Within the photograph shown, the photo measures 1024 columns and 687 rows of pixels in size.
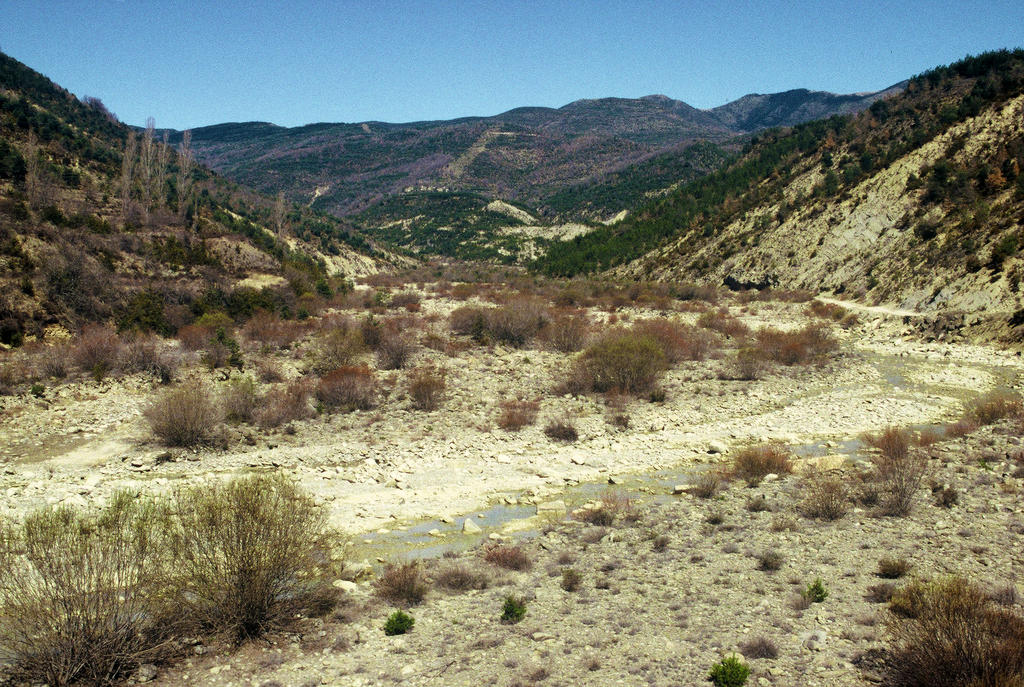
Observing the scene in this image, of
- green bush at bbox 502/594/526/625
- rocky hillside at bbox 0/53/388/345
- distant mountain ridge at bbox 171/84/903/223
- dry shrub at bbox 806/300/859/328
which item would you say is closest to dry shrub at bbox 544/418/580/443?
green bush at bbox 502/594/526/625

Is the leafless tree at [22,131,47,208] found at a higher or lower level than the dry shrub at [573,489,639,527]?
higher

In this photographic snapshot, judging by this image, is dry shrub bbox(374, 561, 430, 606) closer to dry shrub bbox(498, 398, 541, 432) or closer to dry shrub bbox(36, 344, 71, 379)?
dry shrub bbox(498, 398, 541, 432)

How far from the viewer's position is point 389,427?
55.4 ft

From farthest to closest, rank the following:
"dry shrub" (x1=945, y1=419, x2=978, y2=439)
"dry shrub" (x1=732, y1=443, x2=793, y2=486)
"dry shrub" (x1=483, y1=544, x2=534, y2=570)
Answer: "dry shrub" (x1=945, y1=419, x2=978, y2=439), "dry shrub" (x1=732, y1=443, x2=793, y2=486), "dry shrub" (x1=483, y1=544, x2=534, y2=570)

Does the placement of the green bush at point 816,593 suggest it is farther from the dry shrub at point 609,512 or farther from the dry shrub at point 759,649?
the dry shrub at point 609,512

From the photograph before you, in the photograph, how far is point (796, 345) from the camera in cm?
2527

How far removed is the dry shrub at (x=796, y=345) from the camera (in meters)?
25.0

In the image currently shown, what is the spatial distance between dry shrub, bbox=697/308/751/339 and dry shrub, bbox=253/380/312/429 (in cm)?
2122

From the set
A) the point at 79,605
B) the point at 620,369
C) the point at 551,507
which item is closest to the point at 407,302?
the point at 620,369

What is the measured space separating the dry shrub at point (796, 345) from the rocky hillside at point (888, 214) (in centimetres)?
577

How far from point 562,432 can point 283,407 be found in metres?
8.20

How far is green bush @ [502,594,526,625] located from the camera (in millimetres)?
7547

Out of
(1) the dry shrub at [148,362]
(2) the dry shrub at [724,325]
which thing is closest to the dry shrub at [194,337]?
(1) the dry shrub at [148,362]

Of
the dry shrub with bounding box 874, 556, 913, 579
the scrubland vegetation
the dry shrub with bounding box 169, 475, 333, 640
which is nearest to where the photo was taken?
the scrubland vegetation
